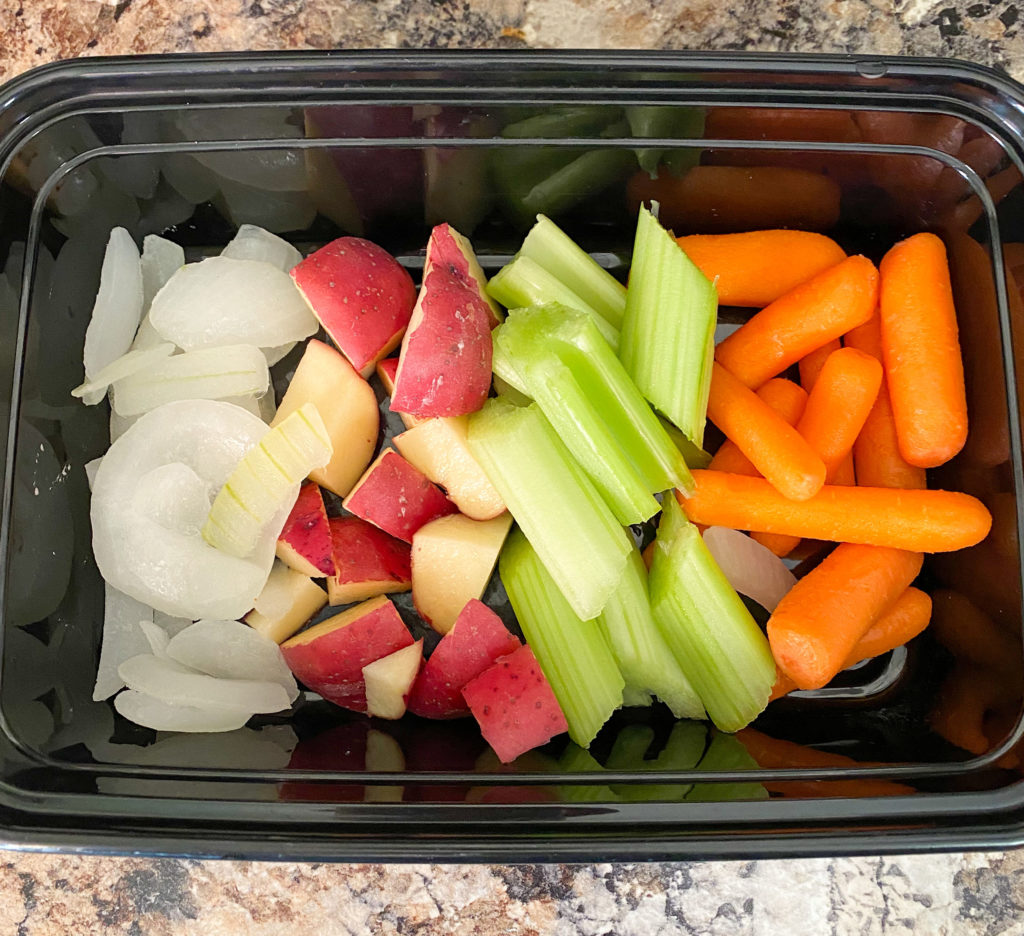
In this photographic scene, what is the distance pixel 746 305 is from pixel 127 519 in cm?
90

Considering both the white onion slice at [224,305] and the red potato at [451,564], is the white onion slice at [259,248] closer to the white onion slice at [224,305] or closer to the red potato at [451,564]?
the white onion slice at [224,305]

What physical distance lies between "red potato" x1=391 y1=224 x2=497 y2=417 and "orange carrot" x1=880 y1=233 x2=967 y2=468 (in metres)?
0.55

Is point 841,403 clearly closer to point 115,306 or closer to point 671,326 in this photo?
point 671,326

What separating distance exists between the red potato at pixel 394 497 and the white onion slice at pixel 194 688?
9.9 inches

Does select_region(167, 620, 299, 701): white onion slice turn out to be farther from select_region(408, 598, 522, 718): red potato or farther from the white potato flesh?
select_region(408, 598, 522, 718): red potato

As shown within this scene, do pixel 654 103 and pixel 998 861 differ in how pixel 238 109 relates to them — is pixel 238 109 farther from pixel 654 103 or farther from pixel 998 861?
pixel 998 861

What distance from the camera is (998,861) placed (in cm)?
100

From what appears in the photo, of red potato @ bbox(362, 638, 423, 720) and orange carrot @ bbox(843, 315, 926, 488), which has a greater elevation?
orange carrot @ bbox(843, 315, 926, 488)

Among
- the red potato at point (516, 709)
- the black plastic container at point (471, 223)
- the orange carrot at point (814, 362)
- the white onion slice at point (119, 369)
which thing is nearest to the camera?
the black plastic container at point (471, 223)

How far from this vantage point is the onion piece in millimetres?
1076

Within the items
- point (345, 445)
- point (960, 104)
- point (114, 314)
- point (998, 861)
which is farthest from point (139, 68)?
point (998, 861)

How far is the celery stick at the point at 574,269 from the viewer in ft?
3.59

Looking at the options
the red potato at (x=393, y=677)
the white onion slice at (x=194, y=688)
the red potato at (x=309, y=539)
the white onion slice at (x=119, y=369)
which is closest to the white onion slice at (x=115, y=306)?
the white onion slice at (x=119, y=369)

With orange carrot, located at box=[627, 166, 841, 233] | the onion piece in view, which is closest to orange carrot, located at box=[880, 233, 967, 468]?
orange carrot, located at box=[627, 166, 841, 233]
